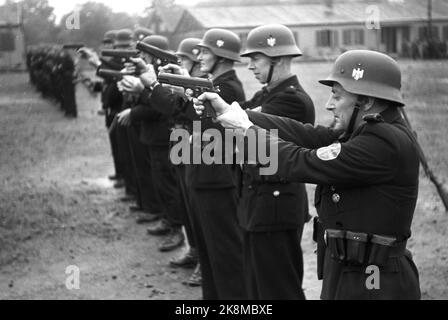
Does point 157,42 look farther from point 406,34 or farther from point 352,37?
point 352,37

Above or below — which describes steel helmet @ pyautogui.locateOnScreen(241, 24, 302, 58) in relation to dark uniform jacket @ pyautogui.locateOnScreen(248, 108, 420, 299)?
above

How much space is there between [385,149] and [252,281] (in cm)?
198

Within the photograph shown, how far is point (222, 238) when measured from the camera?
5.36 metres

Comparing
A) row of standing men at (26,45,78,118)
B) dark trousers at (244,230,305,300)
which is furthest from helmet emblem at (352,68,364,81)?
row of standing men at (26,45,78,118)

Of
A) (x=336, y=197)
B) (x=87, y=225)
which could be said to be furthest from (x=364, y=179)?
(x=87, y=225)

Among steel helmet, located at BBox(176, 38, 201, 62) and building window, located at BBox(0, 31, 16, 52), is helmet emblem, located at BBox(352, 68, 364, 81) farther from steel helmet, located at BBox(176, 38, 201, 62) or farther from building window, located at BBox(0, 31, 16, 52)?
building window, located at BBox(0, 31, 16, 52)

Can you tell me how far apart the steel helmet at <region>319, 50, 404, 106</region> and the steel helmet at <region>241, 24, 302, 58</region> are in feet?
4.14

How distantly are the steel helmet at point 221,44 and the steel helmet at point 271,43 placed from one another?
2.49 ft

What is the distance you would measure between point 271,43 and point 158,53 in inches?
39.0

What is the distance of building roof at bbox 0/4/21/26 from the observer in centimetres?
791

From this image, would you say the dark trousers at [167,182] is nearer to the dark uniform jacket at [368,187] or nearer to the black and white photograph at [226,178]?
the black and white photograph at [226,178]

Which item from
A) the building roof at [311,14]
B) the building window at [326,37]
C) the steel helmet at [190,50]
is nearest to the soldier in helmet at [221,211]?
the steel helmet at [190,50]

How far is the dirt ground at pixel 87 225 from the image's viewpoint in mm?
6145

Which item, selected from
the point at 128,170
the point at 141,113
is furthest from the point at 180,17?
the point at 141,113
